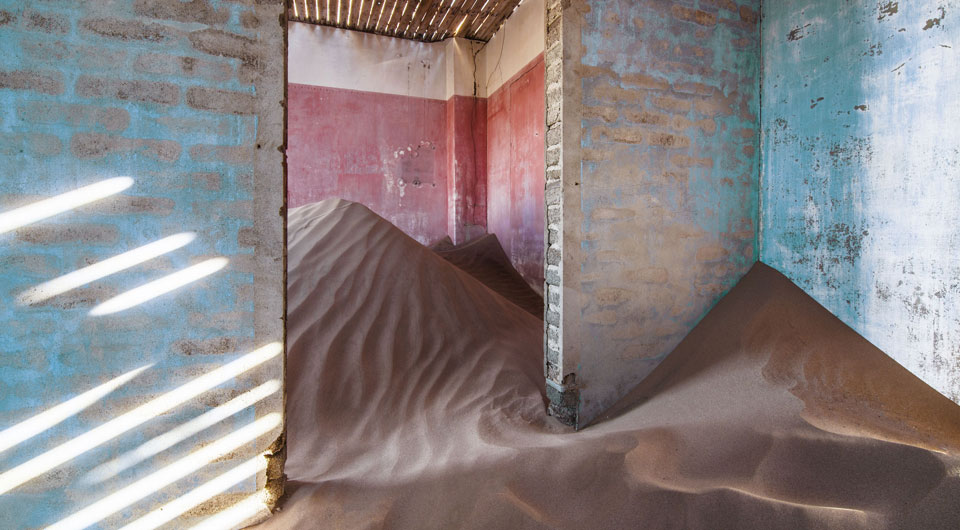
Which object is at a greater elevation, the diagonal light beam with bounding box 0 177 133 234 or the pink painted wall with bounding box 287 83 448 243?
the pink painted wall with bounding box 287 83 448 243

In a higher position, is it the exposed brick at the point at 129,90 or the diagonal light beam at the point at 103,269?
the exposed brick at the point at 129,90

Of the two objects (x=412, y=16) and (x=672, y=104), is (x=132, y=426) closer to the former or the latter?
(x=672, y=104)

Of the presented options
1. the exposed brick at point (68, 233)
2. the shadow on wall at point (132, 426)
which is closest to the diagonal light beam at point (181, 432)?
the shadow on wall at point (132, 426)

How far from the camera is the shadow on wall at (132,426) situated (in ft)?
5.65

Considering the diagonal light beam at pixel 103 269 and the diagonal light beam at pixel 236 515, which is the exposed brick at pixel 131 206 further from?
the diagonal light beam at pixel 236 515

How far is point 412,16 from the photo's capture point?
7574 millimetres

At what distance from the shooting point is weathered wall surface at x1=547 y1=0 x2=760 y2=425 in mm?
2730

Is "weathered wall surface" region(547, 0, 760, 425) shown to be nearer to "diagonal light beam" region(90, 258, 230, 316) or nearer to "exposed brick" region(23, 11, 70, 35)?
"diagonal light beam" region(90, 258, 230, 316)

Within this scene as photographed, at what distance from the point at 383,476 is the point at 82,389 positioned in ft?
3.98

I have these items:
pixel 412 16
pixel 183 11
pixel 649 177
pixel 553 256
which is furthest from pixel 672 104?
pixel 412 16

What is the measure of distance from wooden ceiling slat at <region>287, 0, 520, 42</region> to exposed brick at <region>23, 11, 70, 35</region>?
6.02m

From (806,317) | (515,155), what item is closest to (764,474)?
(806,317)

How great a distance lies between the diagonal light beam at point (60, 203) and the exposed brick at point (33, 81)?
353mm

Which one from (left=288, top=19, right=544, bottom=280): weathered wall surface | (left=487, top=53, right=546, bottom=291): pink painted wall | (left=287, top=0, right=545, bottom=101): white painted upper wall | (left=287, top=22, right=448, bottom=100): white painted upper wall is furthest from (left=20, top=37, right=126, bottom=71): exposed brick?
(left=287, top=22, right=448, bottom=100): white painted upper wall
